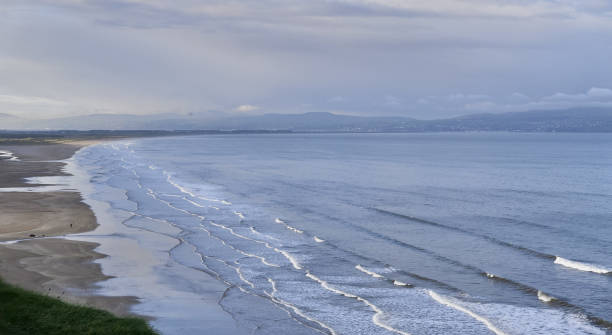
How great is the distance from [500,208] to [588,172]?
4145cm

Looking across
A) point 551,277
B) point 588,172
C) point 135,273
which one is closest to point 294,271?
point 135,273

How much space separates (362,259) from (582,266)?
9235mm

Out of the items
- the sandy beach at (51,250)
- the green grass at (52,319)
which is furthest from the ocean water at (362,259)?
the green grass at (52,319)

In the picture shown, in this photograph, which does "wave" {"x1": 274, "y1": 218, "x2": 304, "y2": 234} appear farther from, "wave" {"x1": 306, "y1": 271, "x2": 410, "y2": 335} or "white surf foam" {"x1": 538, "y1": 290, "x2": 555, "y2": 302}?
"white surf foam" {"x1": 538, "y1": 290, "x2": 555, "y2": 302}

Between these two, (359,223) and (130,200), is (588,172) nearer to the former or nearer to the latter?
(359,223)

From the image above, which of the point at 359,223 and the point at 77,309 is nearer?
the point at 77,309

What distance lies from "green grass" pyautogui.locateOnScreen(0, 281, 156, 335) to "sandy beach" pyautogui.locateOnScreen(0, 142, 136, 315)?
248cm

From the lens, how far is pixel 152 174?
74250 mm

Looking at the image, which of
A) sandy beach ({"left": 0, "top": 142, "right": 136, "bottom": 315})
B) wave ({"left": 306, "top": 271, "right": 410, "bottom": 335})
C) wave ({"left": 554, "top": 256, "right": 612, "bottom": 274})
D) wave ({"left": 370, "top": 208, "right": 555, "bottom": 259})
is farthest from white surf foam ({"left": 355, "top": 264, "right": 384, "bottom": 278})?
sandy beach ({"left": 0, "top": 142, "right": 136, "bottom": 315})

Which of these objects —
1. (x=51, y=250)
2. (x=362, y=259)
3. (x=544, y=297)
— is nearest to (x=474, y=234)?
(x=362, y=259)

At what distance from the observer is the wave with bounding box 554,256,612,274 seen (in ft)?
82.4

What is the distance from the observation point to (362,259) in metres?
27.3

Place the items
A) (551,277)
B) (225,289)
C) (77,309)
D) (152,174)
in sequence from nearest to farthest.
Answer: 1. (77,309)
2. (225,289)
3. (551,277)
4. (152,174)

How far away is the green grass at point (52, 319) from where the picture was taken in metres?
14.9
